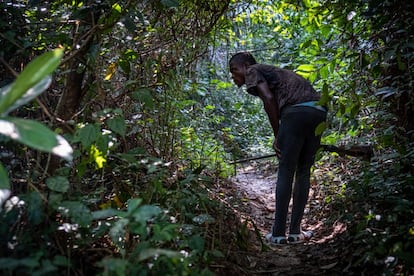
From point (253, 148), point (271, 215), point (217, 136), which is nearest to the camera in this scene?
point (271, 215)

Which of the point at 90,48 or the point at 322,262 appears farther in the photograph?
the point at 322,262

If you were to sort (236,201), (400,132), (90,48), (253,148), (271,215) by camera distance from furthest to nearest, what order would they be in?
(253,148) < (271,215) < (236,201) < (400,132) < (90,48)

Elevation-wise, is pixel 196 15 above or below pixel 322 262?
above

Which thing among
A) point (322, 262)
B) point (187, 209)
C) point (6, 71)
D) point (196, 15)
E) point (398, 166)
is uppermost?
point (196, 15)

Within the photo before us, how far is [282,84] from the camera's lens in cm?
346

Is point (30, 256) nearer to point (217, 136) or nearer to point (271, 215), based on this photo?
point (271, 215)

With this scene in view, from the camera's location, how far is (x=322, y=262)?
251 cm

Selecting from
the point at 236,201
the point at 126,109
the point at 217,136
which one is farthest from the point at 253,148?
the point at 126,109

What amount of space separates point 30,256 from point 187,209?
1170 mm

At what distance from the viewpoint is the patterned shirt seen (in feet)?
11.1

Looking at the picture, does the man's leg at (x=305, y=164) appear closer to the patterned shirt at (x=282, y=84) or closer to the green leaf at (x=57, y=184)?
the patterned shirt at (x=282, y=84)

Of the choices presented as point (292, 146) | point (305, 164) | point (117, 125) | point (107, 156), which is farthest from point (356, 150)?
point (117, 125)

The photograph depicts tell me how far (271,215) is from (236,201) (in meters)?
0.80

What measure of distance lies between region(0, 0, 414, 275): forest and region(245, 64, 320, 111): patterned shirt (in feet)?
0.55
